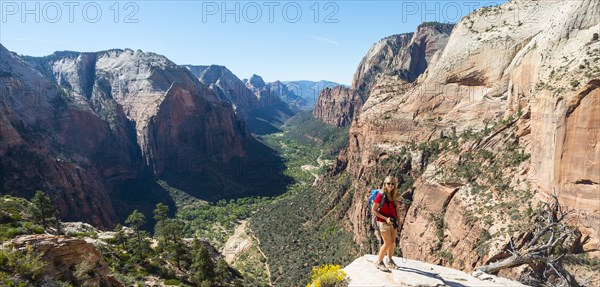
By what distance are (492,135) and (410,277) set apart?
3737 centimetres

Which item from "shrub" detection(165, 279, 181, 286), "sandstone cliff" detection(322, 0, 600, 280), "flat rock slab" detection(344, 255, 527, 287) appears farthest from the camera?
"shrub" detection(165, 279, 181, 286)

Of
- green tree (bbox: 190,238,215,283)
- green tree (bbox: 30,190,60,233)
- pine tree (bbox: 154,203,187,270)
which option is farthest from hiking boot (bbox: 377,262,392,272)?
green tree (bbox: 30,190,60,233)

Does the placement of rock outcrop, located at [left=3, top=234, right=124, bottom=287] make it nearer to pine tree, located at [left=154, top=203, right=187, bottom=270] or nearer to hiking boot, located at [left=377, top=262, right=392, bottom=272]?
pine tree, located at [left=154, top=203, right=187, bottom=270]

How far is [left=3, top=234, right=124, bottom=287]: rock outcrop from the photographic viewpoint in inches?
783

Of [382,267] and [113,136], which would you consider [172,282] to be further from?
[113,136]

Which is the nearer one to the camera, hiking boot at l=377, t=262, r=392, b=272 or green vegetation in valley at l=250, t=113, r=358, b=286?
hiking boot at l=377, t=262, r=392, b=272

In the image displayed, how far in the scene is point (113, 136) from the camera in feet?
418

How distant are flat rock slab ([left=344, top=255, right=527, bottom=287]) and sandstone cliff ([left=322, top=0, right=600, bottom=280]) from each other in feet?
62.5

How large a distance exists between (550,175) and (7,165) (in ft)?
301

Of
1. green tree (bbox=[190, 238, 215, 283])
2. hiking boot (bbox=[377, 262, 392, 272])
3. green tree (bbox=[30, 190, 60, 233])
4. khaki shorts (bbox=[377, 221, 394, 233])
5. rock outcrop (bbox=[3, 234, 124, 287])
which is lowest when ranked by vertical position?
green tree (bbox=[190, 238, 215, 283])

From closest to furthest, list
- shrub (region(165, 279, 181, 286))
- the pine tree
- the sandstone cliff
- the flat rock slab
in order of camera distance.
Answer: the flat rock slab < the sandstone cliff < shrub (region(165, 279, 181, 286)) < the pine tree

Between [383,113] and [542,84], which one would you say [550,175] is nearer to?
[542,84]

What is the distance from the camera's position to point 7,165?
6769cm

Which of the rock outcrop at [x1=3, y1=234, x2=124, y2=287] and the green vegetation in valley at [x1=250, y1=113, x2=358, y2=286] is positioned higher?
the rock outcrop at [x1=3, y1=234, x2=124, y2=287]
